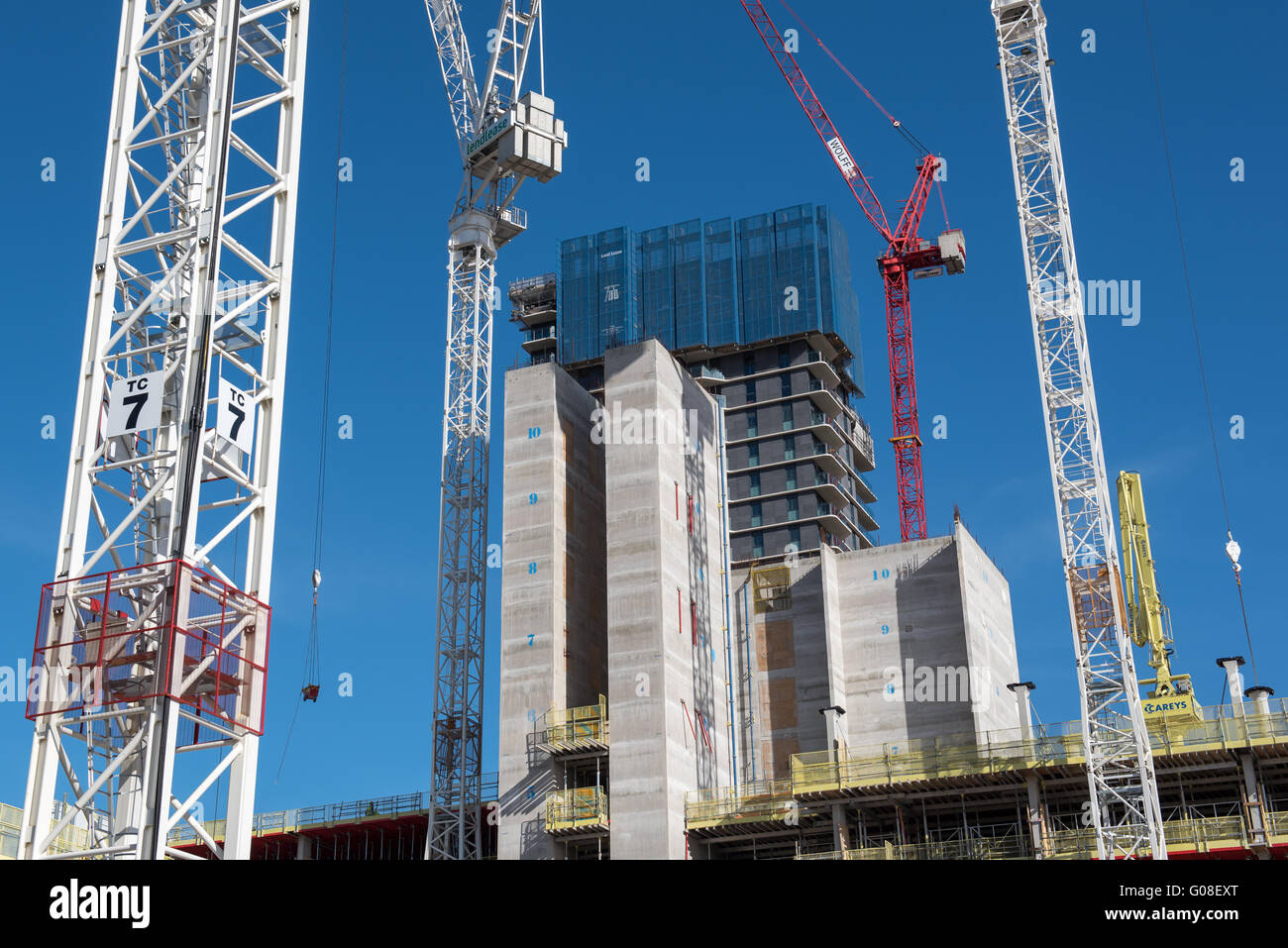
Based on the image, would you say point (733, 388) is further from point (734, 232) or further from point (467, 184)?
point (467, 184)

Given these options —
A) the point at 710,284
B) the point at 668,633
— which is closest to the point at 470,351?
the point at 668,633

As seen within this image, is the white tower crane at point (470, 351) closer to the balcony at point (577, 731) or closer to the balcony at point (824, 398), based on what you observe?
the balcony at point (577, 731)

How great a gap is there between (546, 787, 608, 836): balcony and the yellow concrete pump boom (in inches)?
1277

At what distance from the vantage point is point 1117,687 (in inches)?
3182

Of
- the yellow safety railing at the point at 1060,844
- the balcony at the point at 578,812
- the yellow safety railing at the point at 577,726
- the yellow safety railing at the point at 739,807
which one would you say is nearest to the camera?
the yellow safety railing at the point at 1060,844

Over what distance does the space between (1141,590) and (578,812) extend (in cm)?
3612

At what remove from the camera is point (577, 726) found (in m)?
91.8

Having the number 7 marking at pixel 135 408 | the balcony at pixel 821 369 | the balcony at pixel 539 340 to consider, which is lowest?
the number 7 marking at pixel 135 408

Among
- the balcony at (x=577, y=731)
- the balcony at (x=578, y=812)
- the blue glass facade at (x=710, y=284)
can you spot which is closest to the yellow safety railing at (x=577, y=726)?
the balcony at (x=577, y=731)

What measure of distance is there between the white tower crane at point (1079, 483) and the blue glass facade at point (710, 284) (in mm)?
75618

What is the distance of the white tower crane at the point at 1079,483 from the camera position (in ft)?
258

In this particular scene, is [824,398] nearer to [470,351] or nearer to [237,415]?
[470,351]
